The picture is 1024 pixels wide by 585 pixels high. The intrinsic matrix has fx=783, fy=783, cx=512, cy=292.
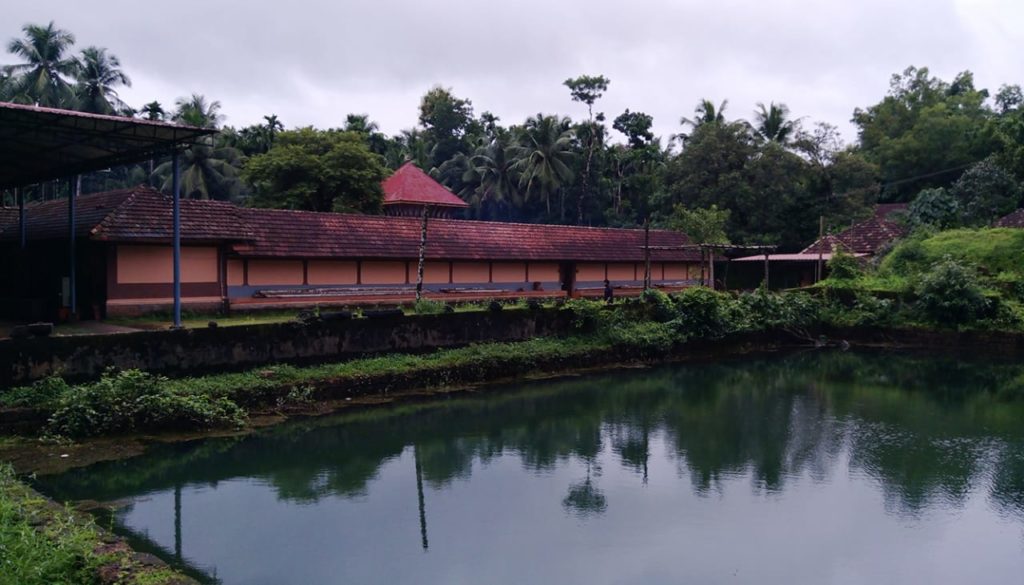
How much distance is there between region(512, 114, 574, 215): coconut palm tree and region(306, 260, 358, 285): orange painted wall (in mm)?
21563

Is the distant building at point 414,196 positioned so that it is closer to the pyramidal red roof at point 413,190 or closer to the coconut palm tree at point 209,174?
the pyramidal red roof at point 413,190

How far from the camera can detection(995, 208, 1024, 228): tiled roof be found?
2942cm

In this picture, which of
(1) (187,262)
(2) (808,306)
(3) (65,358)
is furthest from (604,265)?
(3) (65,358)

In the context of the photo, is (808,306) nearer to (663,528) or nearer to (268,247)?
(268,247)

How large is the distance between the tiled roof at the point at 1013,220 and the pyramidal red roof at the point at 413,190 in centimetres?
2167

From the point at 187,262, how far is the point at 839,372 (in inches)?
645

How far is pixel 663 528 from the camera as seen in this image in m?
8.86

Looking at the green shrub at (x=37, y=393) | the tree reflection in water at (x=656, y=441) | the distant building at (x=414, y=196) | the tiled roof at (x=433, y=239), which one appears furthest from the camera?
the distant building at (x=414, y=196)

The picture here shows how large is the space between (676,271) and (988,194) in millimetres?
13838

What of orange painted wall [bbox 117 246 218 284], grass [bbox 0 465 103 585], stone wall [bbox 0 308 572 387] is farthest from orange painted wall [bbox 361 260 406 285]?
grass [bbox 0 465 103 585]

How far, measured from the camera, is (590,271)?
2658cm

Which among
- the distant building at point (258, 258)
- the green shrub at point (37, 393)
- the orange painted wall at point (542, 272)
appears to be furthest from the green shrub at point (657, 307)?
the green shrub at point (37, 393)

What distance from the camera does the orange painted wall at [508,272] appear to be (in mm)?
23812

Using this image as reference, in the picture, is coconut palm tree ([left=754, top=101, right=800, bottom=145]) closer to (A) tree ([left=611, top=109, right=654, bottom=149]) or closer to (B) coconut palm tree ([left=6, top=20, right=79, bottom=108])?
(A) tree ([left=611, top=109, right=654, bottom=149])
